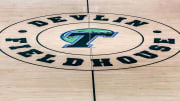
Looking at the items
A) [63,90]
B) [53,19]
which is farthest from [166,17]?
[63,90]

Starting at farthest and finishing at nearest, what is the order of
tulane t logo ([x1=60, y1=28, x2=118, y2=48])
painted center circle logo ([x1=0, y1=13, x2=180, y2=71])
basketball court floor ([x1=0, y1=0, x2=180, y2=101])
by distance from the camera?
1. tulane t logo ([x1=60, y1=28, x2=118, y2=48])
2. painted center circle logo ([x1=0, y1=13, x2=180, y2=71])
3. basketball court floor ([x1=0, y1=0, x2=180, y2=101])

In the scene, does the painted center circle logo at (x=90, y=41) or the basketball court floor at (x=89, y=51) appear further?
the painted center circle logo at (x=90, y=41)

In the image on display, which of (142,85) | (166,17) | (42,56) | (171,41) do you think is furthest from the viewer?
(166,17)

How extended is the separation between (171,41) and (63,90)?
1160 mm

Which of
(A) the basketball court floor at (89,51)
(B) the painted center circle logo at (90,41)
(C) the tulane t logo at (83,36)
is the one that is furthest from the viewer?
(C) the tulane t logo at (83,36)

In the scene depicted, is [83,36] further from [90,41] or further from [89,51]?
[89,51]

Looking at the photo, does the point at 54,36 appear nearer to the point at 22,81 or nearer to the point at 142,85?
the point at 22,81

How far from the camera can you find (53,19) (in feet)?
12.1

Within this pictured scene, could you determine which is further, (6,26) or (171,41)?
(6,26)

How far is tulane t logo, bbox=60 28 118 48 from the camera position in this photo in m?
3.12

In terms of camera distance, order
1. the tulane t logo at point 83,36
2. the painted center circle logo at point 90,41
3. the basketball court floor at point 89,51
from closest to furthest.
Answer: the basketball court floor at point 89,51
the painted center circle logo at point 90,41
the tulane t logo at point 83,36

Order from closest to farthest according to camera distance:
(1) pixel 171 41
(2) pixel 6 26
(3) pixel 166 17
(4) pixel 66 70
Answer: (4) pixel 66 70
(1) pixel 171 41
(2) pixel 6 26
(3) pixel 166 17

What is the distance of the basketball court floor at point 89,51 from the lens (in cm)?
240

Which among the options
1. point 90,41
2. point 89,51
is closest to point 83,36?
point 90,41
